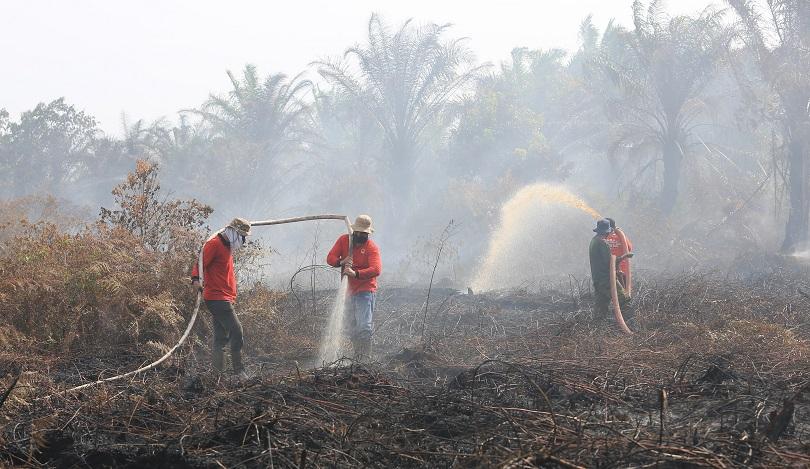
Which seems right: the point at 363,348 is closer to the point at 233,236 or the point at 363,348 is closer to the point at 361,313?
the point at 361,313

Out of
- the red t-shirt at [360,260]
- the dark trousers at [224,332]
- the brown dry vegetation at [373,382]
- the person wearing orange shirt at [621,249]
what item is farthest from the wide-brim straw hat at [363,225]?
the person wearing orange shirt at [621,249]

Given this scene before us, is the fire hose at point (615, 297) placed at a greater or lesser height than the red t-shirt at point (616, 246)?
lesser

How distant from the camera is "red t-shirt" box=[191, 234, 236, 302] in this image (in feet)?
26.1

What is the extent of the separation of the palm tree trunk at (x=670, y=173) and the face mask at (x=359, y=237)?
58.7ft

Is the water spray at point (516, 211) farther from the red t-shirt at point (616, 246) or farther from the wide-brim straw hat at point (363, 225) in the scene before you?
the wide-brim straw hat at point (363, 225)

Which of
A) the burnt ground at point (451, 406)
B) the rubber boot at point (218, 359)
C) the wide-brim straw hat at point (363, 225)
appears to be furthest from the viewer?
the wide-brim straw hat at point (363, 225)

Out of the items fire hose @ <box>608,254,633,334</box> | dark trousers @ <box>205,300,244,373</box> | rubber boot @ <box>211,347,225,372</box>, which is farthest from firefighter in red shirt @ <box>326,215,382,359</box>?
fire hose @ <box>608,254,633,334</box>

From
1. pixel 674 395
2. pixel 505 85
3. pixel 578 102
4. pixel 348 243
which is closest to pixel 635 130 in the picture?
pixel 578 102

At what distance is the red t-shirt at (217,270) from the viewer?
794 cm

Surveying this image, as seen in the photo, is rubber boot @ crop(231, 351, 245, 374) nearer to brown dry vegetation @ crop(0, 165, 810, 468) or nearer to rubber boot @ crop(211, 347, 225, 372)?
rubber boot @ crop(211, 347, 225, 372)

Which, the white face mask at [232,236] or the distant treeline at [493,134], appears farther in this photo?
the distant treeline at [493,134]

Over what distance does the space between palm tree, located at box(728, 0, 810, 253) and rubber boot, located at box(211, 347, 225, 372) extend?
16854 mm

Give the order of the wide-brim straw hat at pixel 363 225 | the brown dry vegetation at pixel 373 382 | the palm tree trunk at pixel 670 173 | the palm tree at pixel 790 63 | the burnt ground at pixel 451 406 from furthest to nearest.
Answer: the palm tree trunk at pixel 670 173
the palm tree at pixel 790 63
the wide-brim straw hat at pixel 363 225
the brown dry vegetation at pixel 373 382
the burnt ground at pixel 451 406

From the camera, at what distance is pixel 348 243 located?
28.8ft
